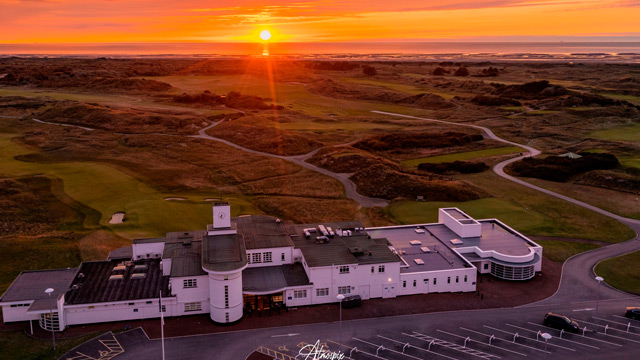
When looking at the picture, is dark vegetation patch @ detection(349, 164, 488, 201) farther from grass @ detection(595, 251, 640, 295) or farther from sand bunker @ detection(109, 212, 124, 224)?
sand bunker @ detection(109, 212, 124, 224)

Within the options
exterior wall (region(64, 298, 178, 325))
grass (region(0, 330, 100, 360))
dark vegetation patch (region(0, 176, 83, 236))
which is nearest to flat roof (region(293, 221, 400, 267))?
exterior wall (region(64, 298, 178, 325))

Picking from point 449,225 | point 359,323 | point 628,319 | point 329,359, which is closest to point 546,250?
point 449,225

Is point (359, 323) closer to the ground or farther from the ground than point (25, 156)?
closer to the ground

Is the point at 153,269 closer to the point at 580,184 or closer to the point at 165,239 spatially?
the point at 165,239

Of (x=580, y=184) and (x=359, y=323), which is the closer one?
(x=359, y=323)

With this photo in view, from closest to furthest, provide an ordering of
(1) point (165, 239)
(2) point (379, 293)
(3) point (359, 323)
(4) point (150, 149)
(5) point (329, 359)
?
1. (5) point (329, 359)
2. (3) point (359, 323)
3. (2) point (379, 293)
4. (1) point (165, 239)
5. (4) point (150, 149)

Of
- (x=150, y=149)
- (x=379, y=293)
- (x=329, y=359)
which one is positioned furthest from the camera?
(x=150, y=149)
